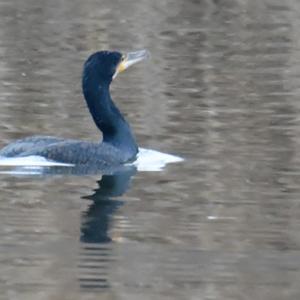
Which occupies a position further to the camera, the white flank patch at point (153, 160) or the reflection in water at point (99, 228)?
the white flank patch at point (153, 160)

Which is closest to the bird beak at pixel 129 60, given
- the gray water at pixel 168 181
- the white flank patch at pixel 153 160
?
the gray water at pixel 168 181

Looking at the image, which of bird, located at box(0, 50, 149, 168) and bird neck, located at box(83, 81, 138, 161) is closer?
bird, located at box(0, 50, 149, 168)

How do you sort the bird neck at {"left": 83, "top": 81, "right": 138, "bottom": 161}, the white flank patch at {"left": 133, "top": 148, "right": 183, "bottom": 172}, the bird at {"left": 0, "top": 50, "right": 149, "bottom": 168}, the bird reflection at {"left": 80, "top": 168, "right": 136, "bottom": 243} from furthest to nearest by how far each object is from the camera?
the bird neck at {"left": 83, "top": 81, "right": 138, "bottom": 161} → the white flank patch at {"left": 133, "top": 148, "right": 183, "bottom": 172} → the bird at {"left": 0, "top": 50, "right": 149, "bottom": 168} → the bird reflection at {"left": 80, "top": 168, "right": 136, "bottom": 243}

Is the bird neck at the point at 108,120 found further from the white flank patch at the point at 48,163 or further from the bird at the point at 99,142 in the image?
the white flank patch at the point at 48,163

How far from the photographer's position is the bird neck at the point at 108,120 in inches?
537

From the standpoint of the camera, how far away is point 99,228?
10.8m

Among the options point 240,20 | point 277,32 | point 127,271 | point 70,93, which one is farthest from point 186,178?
point 240,20

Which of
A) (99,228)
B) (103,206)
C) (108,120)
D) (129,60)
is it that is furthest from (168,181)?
(129,60)

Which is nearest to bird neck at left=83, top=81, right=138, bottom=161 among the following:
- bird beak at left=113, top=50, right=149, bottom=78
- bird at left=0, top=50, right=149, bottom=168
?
bird at left=0, top=50, right=149, bottom=168

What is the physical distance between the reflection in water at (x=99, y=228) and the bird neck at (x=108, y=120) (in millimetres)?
369

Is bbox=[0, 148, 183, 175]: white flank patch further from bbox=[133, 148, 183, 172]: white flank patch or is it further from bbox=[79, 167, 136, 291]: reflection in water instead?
bbox=[79, 167, 136, 291]: reflection in water

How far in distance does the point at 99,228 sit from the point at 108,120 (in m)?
3.18

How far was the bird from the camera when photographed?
518 inches

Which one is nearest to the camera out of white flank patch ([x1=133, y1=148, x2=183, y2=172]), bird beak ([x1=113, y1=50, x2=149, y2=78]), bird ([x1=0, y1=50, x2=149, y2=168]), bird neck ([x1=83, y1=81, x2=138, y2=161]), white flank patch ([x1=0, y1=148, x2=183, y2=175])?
white flank patch ([x1=0, y1=148, x2=183, y2=175])
